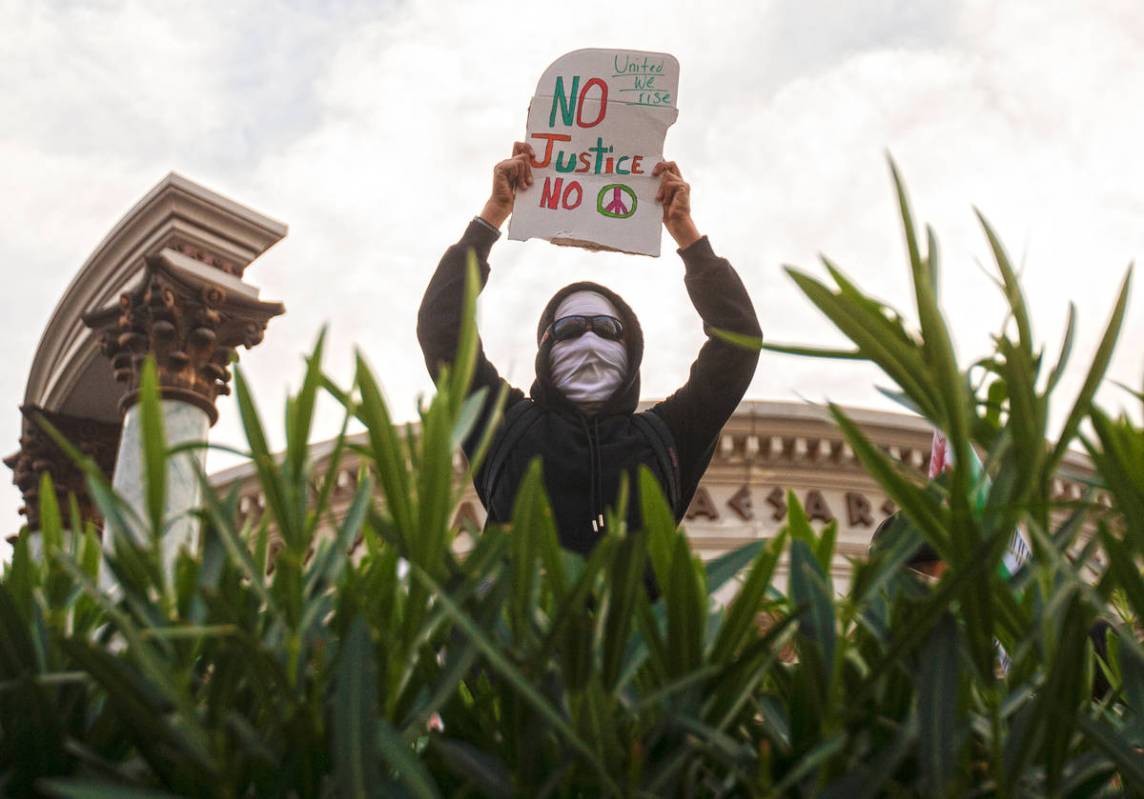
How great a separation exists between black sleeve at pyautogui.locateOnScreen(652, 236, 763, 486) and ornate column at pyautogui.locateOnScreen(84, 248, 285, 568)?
441cm

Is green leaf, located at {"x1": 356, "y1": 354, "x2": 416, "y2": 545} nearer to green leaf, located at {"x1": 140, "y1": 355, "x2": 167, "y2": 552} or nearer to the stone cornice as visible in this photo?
green leaf, located at {"x1": 140, "y1": 355, "x2": 167, "y2": 552}

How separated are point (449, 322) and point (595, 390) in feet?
1.15

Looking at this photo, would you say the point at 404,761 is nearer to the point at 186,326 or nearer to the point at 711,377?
the point at 711,377

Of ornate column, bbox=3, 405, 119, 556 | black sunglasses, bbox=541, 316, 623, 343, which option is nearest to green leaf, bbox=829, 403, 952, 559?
black sunglasses, bbox=541, 316, 623, 343

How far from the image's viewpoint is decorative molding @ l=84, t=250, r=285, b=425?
7016 mm

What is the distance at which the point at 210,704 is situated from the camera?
0.75 metres

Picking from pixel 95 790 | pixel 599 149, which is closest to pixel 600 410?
pixel 599 149

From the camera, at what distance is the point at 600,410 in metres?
2.84

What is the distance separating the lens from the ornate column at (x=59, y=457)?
29.0ft

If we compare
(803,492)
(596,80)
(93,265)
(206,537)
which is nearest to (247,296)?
(93,265)

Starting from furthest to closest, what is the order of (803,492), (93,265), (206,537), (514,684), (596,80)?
(803,492), (93,265), (596,80), (206,537), (514,684)

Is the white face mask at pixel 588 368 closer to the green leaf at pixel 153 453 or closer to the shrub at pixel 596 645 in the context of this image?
the shrub at pixel 596 645

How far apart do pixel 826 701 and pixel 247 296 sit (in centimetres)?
692

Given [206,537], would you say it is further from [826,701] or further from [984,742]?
[984,742]
